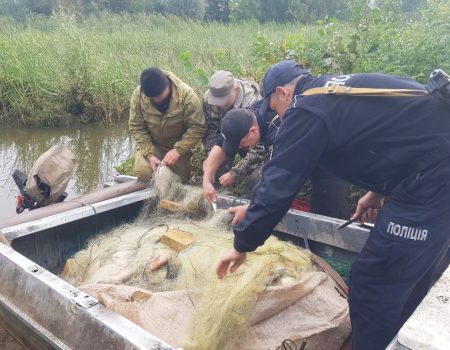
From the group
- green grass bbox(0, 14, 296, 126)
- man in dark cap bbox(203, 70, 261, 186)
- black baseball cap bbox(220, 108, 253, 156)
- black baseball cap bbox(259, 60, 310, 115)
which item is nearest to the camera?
black baseball cap bbox(259, 60, 310, 115)

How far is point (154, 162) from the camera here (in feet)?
16.6

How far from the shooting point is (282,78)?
2.55 metres

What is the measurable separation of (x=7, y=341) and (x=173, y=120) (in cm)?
274

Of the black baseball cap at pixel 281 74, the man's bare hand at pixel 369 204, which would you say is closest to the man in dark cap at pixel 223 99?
the man's bare hand at pixel 369 204

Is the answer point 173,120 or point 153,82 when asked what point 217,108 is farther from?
point 153,82

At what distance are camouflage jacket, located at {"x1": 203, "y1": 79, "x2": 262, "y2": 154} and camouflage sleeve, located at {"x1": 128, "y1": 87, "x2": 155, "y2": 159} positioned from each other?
0.66m

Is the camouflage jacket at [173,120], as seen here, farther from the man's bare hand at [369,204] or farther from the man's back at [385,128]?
the man's back at [385,128]

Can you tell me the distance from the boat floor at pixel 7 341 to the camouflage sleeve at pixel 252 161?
2.33m

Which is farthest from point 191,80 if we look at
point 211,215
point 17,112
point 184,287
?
point 184,287

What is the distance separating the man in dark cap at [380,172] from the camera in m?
2.18

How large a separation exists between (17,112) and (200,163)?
666 cm

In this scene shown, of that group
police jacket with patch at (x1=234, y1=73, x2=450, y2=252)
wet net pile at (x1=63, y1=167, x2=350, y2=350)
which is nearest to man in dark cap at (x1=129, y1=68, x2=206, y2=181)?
wet net pile at (x1=63, y1=167, x2=350, y2=350)

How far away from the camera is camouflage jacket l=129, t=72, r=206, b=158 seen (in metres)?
5.11

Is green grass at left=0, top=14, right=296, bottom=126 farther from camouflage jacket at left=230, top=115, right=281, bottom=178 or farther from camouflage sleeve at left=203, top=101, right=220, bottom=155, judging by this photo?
camouflage jacket at left=230, top=115, right=281, bottom=178
